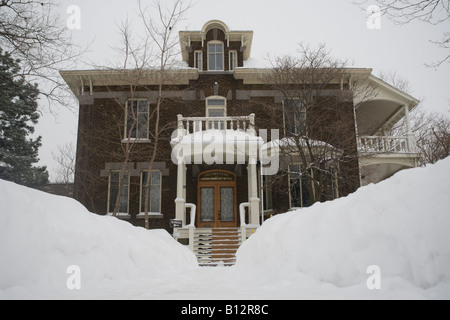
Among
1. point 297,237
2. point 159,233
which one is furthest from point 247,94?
point 297,237

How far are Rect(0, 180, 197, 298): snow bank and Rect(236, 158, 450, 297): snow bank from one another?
256cm

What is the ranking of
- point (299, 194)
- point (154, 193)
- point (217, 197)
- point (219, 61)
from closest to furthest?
point (299, 194) → point (217, 197) → point (154, 193) → point (219, 61)

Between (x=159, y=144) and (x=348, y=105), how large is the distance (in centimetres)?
898

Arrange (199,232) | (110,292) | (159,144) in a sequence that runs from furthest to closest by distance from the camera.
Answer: (159,144)
(199,232)
(110,292)

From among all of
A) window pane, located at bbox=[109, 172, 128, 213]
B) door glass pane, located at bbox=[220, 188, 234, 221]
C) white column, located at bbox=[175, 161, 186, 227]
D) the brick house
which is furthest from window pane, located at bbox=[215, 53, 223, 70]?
window pane, located at bbox=[109, 172, 128, 213]

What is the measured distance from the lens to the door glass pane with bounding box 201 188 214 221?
14844 millimetres

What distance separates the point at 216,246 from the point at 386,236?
9.61 meters

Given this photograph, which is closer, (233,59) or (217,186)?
(217,186)

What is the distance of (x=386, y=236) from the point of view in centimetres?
300

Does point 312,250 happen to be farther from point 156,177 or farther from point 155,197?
point 156,177

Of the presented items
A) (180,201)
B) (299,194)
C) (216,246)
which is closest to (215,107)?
(180,201)

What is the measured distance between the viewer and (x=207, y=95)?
16.0 metres

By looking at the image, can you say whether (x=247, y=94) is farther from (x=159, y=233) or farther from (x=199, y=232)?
(x=159, y=233)

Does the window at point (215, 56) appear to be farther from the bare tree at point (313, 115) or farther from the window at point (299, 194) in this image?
the window at point (299, 194)
